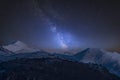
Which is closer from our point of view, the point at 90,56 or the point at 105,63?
the point at 105,63

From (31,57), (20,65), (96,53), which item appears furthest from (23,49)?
(96,53)

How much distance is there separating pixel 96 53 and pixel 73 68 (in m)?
5.47

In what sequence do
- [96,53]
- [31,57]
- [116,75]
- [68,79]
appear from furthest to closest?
[96,53] < [31,57] < [116,75] < [68,79]

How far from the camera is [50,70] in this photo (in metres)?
27.1

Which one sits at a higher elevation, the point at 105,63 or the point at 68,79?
the point at 105,63

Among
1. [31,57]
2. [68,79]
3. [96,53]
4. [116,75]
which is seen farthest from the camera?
[96,53]

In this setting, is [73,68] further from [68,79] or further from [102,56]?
[102,56]

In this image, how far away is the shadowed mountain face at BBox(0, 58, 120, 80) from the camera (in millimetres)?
26109

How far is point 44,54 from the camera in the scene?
3045 cm

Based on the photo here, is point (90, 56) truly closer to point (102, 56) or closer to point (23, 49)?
point (102, 56)

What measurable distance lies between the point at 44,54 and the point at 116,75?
231 inches

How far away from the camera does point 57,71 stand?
2688 cm

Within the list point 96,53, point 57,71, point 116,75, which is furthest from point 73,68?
point 96,53

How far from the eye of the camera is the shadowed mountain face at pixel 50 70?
2611cm
